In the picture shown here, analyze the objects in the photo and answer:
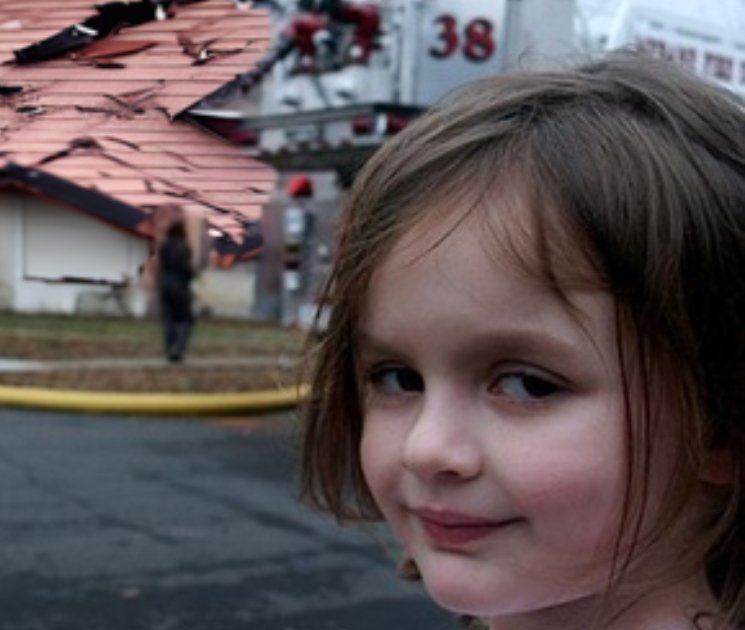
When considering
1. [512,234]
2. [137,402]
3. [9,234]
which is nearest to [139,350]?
[137,402]

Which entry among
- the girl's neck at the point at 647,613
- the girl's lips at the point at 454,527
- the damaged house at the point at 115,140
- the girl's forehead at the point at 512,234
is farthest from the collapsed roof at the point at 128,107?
the girl's neck at the point at 647,613

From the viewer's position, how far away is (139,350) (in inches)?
512

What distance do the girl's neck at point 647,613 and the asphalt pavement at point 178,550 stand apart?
1.94m

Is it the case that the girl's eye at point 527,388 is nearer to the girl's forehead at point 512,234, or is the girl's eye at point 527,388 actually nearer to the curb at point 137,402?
the girl's forehead at point 512,234

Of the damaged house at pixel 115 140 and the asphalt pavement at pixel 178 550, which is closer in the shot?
the damaged house at pixel 115 140

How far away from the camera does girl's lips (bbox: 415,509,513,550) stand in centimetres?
89

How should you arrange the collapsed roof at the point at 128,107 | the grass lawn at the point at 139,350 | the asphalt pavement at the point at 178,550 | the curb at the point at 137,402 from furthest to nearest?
the grass lawn at the point at 139,350
the curb at the point at 137,402
the asphalt pavement at the point at 178,550
the collapsed roof at the point at 128,107

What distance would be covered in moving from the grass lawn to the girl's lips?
7.31m

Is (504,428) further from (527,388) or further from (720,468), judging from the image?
(720,468)

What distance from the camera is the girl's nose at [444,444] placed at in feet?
2.82

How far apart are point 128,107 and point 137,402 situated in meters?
8.35

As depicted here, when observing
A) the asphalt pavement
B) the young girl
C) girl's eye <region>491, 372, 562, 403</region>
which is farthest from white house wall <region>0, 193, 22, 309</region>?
the asphalt pavement

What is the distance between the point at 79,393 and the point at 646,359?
28.8 ft

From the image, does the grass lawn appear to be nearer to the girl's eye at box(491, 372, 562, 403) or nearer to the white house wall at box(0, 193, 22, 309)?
the white house wall at box(0, 193, 22, 309)
